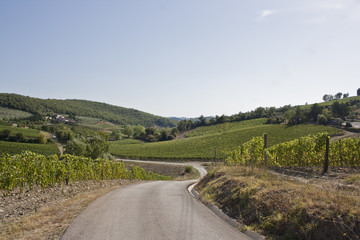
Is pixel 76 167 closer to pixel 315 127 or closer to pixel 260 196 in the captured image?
pixel 260 196

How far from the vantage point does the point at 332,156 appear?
21.4 m

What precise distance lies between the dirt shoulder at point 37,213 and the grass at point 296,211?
5.72 m

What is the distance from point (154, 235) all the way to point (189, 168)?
4797 cm

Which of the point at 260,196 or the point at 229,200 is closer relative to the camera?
the point at 260,196

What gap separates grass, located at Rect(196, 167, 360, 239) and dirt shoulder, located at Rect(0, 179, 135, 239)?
18.8ft

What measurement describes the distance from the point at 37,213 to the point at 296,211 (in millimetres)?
8810

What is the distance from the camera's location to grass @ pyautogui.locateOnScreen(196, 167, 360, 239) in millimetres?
4793

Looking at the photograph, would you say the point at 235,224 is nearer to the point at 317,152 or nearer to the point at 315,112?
the point at 317,152

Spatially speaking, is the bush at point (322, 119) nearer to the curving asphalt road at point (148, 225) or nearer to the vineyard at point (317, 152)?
the vineyard at point (317, 152)

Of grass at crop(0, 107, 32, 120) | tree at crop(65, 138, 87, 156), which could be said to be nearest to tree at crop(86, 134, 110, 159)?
tree at crop(65, 138, 87, 156)

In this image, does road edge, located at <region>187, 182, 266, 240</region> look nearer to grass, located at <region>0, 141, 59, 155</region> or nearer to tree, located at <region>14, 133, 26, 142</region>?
grass, located at <region>0, 141, 59, 155</region>

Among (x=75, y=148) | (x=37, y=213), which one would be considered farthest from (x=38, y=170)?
(x=75, y=148)

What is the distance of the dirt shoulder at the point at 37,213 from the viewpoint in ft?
19.9

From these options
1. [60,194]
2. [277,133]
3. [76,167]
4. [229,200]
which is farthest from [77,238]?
[277,133]
